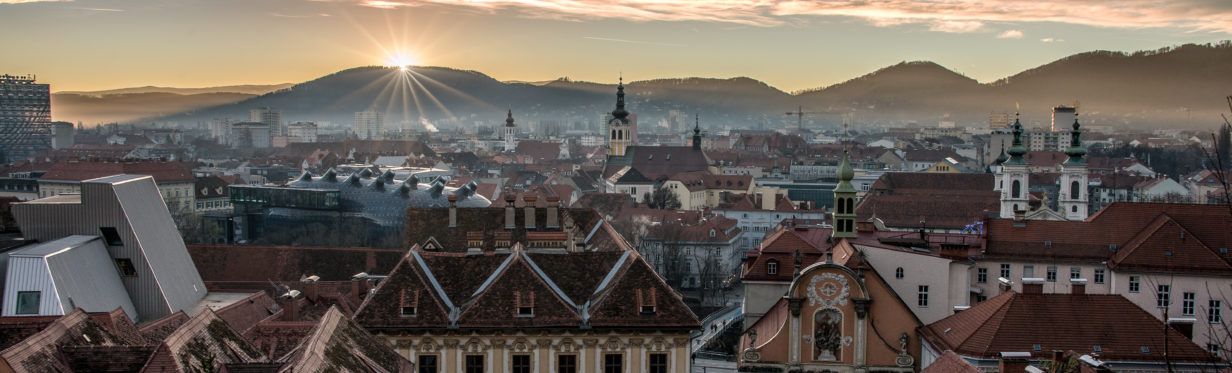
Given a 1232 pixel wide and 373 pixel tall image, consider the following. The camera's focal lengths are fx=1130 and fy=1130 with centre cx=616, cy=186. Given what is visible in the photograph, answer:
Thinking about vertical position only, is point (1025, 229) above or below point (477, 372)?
above

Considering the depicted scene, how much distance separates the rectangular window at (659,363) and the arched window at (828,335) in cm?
756

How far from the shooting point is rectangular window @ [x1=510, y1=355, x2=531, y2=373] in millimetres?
29703

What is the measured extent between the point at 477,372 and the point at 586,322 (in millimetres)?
3173

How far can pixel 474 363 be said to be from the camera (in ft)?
97.4

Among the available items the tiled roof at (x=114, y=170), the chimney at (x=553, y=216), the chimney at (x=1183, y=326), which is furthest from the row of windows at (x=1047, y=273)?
the tiled roof at (x=114, y=170)

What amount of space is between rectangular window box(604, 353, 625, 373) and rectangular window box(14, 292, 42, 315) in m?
17.8

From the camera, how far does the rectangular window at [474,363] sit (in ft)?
97.2

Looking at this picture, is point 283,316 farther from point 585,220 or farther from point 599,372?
point 585,220

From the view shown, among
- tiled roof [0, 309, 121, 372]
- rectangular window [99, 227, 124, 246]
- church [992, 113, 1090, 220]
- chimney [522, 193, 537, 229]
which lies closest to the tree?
church [992, 113, 1090, 220]

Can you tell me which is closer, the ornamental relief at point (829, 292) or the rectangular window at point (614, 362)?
the rectangular window at point (614, 362)

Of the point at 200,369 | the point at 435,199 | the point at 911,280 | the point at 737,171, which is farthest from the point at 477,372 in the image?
the point at 737,171

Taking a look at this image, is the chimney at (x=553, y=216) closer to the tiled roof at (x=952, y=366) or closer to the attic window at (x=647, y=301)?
the attic window at (x=647, y=301)

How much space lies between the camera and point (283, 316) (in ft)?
109

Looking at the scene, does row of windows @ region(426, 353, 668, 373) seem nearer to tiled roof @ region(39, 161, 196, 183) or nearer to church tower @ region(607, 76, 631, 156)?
tiled roof @ region(39, 161, 196, 183)
